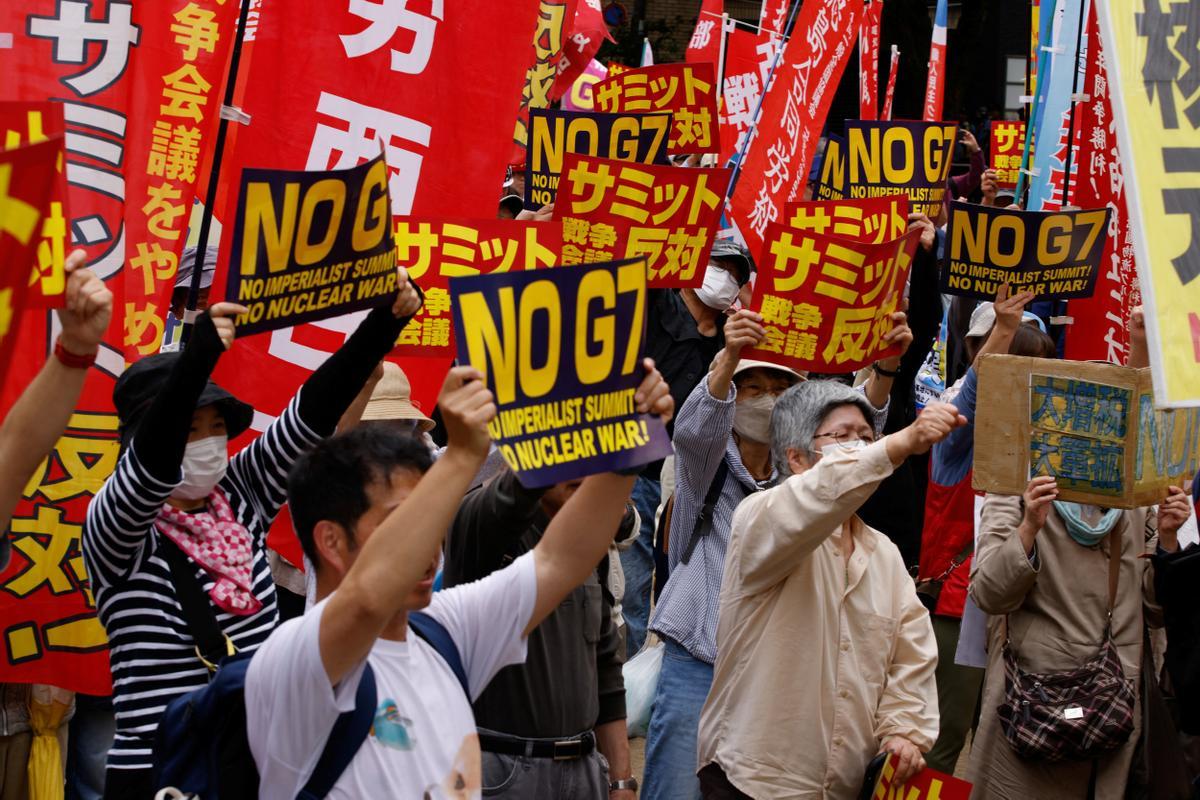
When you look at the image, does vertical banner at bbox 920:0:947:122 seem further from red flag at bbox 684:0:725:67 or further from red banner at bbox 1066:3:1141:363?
red banner at bbox 1066:3:1141:363

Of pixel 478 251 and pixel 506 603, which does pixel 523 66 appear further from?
pixel 506 603

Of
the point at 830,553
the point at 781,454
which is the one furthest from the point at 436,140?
the point at 830,553

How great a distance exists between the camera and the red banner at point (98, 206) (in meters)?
4.45

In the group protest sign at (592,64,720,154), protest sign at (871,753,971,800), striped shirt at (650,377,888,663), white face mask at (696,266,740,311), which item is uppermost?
protest sign at (592,64,720,154)

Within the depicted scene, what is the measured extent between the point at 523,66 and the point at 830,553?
6.52 feet

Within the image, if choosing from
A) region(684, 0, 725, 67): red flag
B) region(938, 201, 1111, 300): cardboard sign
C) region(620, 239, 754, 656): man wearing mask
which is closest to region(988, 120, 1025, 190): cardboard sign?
region(684, 0, 725, 67): red flag

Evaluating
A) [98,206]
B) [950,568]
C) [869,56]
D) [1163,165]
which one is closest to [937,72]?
[869,56]

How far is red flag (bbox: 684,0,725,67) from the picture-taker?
12117 mm

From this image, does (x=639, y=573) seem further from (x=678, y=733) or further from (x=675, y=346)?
(x=678, y=733)

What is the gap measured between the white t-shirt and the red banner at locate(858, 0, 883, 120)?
9.38m

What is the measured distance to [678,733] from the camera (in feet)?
16.6

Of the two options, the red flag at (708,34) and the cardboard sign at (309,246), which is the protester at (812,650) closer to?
the cardboard sign at (309,246)

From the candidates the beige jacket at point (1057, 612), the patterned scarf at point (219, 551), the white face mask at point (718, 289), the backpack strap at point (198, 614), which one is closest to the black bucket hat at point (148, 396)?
the patterned scarf at point (219, 551)

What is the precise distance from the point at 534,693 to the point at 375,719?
1367mm
